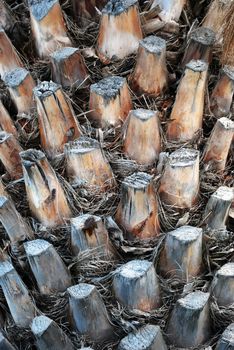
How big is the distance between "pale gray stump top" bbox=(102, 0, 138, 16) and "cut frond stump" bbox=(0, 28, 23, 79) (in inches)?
10.9

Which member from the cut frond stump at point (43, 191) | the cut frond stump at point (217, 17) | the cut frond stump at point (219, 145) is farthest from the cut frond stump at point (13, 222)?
the cut frond stump at point (217, 17)

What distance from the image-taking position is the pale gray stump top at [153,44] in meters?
1.73

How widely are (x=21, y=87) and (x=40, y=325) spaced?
2.02 ft

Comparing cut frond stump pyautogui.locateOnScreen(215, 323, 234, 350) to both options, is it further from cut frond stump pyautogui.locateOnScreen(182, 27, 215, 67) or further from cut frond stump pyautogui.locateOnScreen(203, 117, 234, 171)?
cut frond stump pyautogui.locateOnScreen(182, 27, 215, 67)

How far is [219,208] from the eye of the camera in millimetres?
1642

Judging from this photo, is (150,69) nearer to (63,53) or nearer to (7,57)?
(63,53)

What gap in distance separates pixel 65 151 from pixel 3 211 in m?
0.21

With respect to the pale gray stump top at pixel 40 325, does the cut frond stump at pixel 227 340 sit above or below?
below

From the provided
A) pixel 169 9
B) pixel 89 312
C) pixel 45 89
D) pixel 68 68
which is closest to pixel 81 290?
pixel 89 312

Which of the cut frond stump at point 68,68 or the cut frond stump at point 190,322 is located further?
the cut frond stump at point 68,68

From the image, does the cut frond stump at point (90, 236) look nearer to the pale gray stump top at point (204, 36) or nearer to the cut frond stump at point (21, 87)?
the cut frond stump at point (21, 87)

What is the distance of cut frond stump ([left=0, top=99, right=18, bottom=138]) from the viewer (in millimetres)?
1753

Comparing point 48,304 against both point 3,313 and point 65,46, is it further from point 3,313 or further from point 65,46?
point 65,46

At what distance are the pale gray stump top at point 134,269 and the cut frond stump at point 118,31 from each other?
60cm
